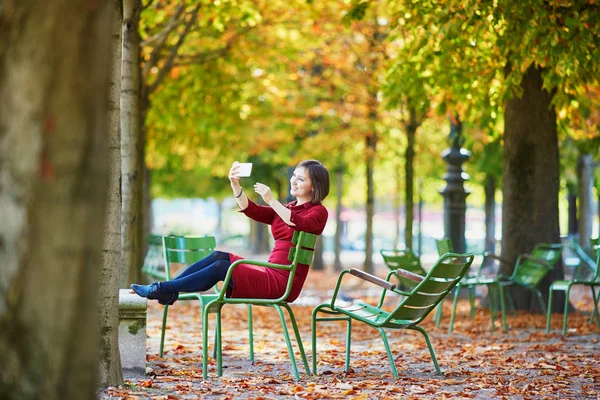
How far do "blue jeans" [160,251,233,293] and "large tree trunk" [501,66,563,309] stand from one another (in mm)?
7419

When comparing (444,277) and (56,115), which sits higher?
(56,115)

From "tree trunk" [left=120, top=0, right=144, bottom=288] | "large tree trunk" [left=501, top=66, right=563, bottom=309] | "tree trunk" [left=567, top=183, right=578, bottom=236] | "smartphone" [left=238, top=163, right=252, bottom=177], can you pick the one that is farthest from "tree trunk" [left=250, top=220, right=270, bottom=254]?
"smartphone" [left=238, top=163, right=252, bottom=177]

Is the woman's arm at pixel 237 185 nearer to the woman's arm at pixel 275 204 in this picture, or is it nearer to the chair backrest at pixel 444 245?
the woman's arm at pixel 275 204

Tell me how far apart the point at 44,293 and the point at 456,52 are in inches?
392

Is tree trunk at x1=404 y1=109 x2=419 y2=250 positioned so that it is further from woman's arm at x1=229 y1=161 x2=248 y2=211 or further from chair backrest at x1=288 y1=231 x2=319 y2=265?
chair backrest at x1=288 y1=231 x2=319 y2=265

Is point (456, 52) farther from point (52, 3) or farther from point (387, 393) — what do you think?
point (52, 3)

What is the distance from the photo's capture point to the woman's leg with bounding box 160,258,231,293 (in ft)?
21.6

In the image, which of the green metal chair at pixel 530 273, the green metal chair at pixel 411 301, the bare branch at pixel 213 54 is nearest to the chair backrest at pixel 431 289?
the green metal chair at pixel 411 301

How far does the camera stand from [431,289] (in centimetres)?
705

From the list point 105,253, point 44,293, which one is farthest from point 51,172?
point 105,253

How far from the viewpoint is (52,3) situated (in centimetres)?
325

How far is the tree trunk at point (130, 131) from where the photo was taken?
11094 millimetres

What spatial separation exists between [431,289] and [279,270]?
1152mm

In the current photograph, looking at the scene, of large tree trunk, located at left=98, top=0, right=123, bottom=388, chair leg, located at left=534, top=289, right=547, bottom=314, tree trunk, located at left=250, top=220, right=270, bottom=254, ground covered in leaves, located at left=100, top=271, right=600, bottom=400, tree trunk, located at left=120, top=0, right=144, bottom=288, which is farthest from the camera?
tree trunk, located at left=250, top=220, right=270, bottom=254
